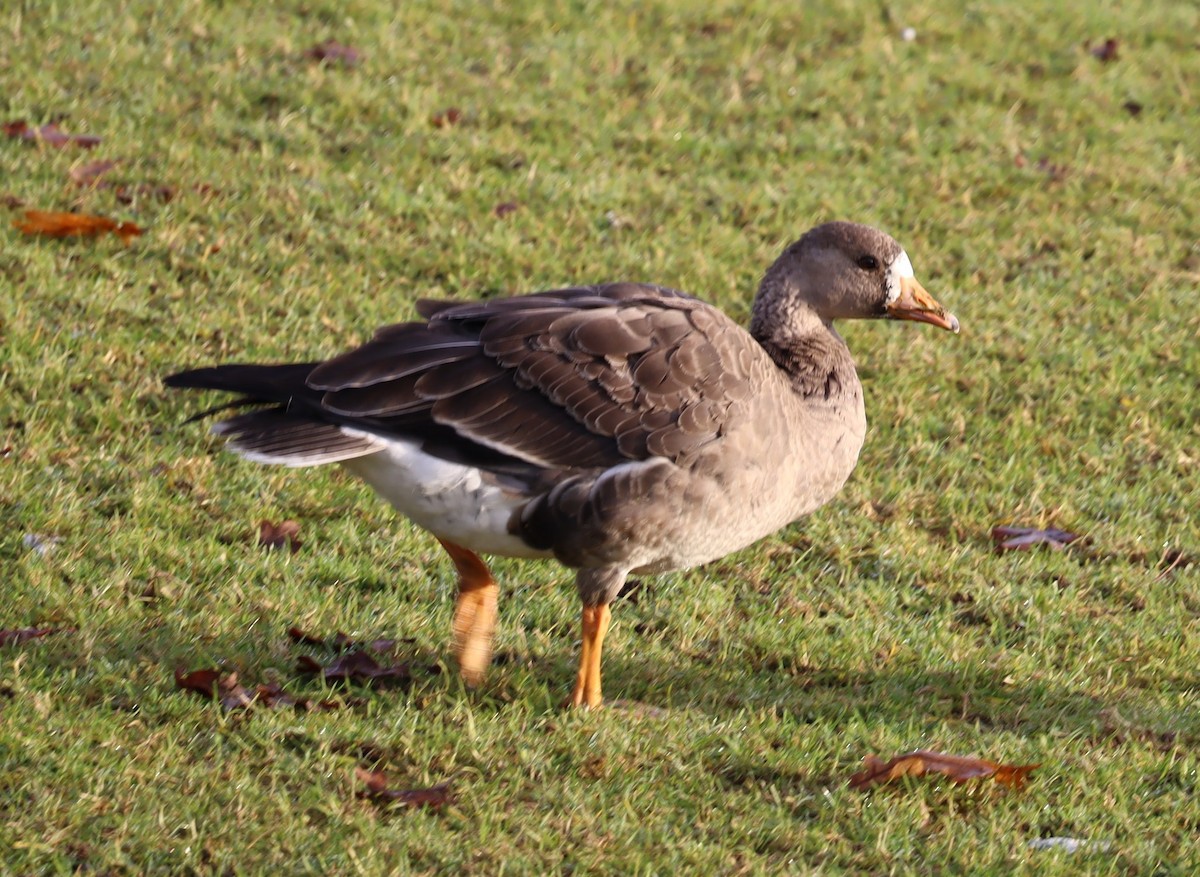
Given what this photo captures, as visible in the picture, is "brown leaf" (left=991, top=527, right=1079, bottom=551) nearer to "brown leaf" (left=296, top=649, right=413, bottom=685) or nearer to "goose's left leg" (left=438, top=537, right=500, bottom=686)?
"goose's left leg" (left=438, top=537, right=500, bottom=686)

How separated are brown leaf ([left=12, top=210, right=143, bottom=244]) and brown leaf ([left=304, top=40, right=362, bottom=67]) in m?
2.43

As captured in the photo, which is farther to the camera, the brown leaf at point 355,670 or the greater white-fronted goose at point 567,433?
the brown leaf at point 355,670

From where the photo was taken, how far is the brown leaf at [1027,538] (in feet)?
20.2

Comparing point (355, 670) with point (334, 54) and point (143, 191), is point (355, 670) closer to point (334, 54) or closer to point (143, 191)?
point (143, 191)

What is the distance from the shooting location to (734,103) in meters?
9.77

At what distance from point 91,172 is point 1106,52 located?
23.2 ft

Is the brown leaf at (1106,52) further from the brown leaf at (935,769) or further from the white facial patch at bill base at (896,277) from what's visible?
the brown leaf at (935,769)

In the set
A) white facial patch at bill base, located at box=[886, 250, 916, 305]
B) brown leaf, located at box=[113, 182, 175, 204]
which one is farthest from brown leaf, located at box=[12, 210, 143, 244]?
white facial patch at bill base, located at box=[886, 250, 916, 305]

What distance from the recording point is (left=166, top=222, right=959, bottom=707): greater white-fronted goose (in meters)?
4.61

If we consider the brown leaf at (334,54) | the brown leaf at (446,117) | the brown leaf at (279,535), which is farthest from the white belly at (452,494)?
the brown leaf at (334,54)

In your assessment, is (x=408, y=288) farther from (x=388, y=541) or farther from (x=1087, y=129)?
(x=1087, y=129)

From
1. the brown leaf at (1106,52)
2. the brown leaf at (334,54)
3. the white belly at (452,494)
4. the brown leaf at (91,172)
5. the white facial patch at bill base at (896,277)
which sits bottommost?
the brown leaf at (91,172)

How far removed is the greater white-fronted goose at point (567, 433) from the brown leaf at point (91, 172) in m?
3.62

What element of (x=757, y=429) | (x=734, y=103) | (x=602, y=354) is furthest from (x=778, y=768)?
(x=734, y=103)
